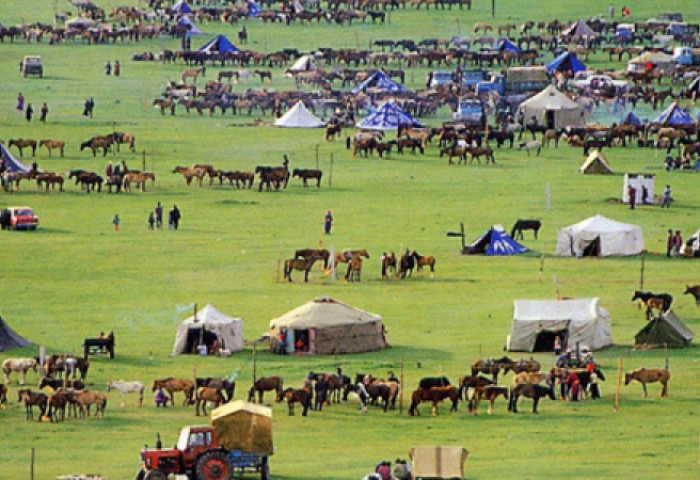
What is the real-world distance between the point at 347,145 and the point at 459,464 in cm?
5909

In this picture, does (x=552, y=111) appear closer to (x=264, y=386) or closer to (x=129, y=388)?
(x=264, y=386)

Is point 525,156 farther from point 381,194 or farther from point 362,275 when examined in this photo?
point 362,275

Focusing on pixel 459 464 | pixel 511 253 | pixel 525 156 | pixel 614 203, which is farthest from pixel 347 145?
pixel 459 464

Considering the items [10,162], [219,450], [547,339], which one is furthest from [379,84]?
[219,450]

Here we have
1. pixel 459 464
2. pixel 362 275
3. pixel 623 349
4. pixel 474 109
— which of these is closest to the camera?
pixel 459 464

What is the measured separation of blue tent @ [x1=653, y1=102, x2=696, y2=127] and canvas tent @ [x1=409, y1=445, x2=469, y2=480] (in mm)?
64041

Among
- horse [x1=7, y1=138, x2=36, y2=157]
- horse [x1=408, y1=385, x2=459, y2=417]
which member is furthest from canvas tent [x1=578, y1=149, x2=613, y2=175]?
horse [x1=408, y1=385, x2=459, y2=417]

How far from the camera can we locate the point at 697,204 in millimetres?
78938

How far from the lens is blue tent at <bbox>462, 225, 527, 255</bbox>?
223ft

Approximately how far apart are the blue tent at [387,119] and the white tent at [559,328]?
1919 inches

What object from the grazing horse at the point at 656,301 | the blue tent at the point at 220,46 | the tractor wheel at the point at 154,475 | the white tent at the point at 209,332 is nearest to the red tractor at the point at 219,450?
the tractor wheel at the point at 154,475

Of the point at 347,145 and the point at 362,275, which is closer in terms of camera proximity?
the point at 362,275

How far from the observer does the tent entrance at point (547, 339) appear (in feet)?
171

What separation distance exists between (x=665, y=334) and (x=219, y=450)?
17.5 metres
